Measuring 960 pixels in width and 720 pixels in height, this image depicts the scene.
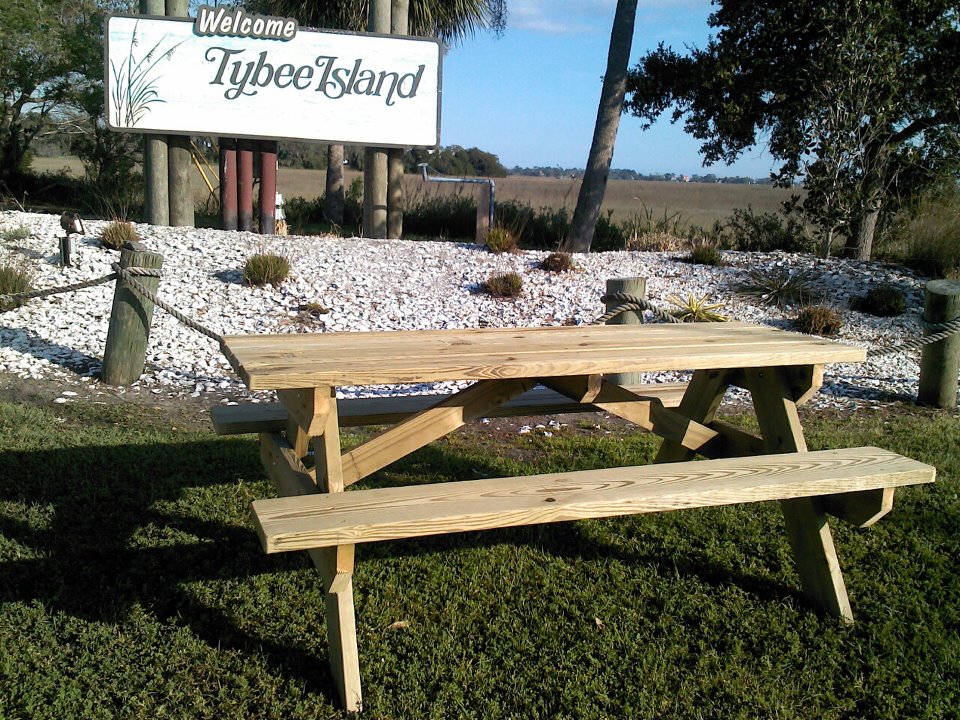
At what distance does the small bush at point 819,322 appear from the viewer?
7652 millimetres

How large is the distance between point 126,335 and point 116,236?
10.4ft

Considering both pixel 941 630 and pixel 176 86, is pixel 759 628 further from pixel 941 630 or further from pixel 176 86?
pixel 176 86

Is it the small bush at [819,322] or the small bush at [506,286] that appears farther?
the small bush at [506,286]

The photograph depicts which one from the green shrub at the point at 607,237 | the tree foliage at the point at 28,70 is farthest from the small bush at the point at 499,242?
the tree foliage at the point at 28,70

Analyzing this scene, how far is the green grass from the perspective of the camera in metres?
2.56

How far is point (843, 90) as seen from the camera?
10.9 m

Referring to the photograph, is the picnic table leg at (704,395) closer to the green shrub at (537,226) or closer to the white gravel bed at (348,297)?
the white gravel bed at (348,297)

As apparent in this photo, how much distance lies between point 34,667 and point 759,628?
93.1 inches

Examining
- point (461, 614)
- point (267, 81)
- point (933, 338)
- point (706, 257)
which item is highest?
point (267, 81)

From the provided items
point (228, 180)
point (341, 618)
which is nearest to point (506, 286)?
point (228, 180)

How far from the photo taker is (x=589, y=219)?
38.8 ft

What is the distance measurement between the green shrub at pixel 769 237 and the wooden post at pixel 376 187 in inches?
198

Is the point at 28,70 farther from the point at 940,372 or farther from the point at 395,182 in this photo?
the point at 940,372

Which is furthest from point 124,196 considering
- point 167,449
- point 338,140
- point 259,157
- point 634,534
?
point 634,534
